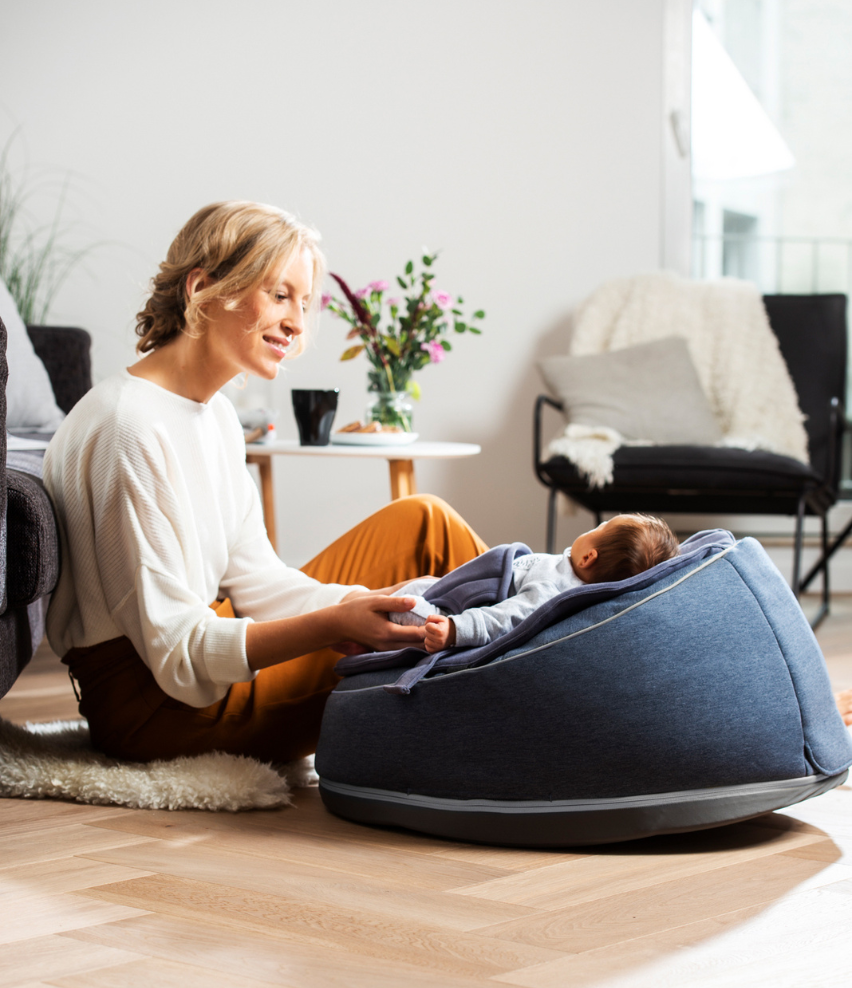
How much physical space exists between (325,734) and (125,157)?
2564 mm

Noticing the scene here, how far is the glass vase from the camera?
2.52 meters

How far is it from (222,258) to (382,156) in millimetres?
2232

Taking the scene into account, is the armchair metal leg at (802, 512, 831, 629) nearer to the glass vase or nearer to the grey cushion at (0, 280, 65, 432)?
the glass vase

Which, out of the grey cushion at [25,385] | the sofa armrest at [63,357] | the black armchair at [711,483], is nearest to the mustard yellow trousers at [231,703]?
the grey cushion at [25,385]

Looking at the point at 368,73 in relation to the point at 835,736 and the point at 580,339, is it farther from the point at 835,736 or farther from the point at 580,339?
the point at 835,736

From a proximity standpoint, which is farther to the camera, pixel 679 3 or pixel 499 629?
pixel 679 3

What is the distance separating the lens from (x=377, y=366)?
2.51 meters

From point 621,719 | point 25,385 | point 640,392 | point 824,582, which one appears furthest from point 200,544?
point 824,582

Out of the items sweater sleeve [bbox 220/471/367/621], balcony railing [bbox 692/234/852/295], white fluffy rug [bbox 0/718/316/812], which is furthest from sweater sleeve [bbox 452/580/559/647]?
balcony railing [bbox 692/234/852/295]

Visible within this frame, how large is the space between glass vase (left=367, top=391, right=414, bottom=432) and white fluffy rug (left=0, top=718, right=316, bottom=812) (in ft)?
3.75

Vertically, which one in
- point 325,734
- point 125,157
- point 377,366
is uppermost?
point 125,157

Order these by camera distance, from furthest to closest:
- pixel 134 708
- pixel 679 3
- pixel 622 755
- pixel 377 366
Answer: pixel 679 3
pixel 377 366
pixel 134 708
pixel 622 755

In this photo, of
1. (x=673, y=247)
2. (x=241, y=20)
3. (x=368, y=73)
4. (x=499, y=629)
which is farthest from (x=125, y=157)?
(x=499, y=629)

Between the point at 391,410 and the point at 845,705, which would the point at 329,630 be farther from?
the point at 391,410
